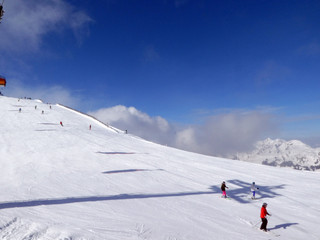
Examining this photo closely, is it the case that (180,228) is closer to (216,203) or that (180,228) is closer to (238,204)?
(216,203)

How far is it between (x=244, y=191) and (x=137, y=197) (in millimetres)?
8553

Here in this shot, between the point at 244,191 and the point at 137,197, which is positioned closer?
the point at 137,197

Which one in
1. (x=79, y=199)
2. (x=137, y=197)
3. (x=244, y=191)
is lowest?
(x=79, y=199)

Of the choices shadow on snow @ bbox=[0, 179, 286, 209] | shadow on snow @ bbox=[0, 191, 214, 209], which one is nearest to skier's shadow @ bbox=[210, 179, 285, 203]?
shadow on snow @ bbox=[0, 179, 286, 209]

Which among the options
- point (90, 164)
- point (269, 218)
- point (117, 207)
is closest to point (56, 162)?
point (90, 164)

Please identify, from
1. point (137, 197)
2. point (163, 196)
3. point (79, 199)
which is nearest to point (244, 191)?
point (163, 196)

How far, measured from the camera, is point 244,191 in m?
15.7

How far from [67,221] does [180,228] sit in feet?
14.6

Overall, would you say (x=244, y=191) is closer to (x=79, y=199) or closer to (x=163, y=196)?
(x=163, y=196)

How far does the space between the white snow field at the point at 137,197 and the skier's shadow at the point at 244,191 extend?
8 centimetres

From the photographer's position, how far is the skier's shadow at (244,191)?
559 inches

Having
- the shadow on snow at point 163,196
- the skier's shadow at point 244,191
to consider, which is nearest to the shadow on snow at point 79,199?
the shadow on snow at point 163,196

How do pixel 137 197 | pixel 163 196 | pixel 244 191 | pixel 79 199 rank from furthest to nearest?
pixel 244 191, pixel 163 196, pixel 137 197, pixel 79 199

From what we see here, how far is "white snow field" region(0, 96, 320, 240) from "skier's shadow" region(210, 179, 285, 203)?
78 mm
